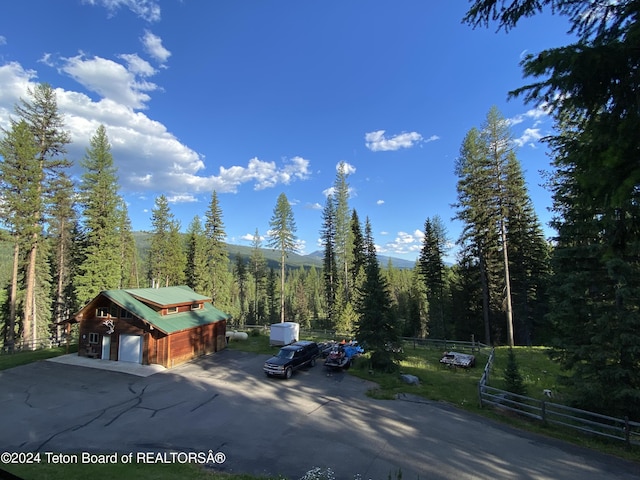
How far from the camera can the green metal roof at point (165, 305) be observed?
2272 centimetres

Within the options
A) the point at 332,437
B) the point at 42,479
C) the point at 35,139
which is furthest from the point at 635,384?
the point at 35,139

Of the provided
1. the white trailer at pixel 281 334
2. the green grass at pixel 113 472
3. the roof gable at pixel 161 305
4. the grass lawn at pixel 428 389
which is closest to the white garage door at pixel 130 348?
the roof gable at pixel 161 305

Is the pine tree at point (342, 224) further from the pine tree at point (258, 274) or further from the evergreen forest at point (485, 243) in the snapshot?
the pine tree at point (258, 274)

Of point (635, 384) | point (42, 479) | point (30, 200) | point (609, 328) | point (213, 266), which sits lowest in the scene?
point (42, 479)

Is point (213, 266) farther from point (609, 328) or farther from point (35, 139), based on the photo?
point (609, 328)

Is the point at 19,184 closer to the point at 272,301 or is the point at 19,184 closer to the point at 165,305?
the point at 165,305

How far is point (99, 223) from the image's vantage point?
32250 millimetres

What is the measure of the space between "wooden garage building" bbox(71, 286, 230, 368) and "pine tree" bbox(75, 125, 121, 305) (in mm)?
8133

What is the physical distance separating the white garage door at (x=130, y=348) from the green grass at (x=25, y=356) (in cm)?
593

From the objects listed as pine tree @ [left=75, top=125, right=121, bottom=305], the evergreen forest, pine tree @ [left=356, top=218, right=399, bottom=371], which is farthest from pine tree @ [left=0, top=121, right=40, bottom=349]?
pine tree @ [left=356, top=218, right=399, bottom=371]

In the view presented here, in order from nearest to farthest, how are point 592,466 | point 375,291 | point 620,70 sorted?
point 620,70 < point 592,466 < point 375,291

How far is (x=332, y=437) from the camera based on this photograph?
11078 millimetres

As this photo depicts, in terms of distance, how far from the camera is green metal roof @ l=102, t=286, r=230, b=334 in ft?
74.5

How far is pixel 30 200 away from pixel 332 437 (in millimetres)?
29465
